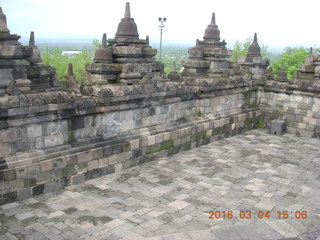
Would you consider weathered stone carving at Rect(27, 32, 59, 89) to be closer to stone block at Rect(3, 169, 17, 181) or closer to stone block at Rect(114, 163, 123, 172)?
stone block at Rect(3, 169, 17, 181)

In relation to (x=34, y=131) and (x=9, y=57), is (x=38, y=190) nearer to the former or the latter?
(x=34, y=131)

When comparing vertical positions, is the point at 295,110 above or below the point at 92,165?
above

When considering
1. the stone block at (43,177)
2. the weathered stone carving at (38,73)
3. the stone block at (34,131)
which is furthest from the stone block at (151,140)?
the stone block at (34,131)

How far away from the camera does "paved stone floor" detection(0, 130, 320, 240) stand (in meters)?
6.10

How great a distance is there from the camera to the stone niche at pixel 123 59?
9.27 meters

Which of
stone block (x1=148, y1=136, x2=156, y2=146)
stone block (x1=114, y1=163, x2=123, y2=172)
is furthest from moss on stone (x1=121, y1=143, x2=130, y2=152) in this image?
stone block (x1=148, y1=136, x2=156, y2=146)

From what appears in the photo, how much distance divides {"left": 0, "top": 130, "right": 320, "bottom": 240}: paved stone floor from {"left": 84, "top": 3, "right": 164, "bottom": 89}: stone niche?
99.9 inches

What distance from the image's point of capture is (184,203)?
7312 millimetres

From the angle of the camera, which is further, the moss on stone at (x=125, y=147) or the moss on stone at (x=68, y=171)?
the moss on stone at (x=125, y=147)

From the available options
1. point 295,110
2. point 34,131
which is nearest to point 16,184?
point 34,131

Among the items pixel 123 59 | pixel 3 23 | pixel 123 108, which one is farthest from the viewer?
pixel 123 59

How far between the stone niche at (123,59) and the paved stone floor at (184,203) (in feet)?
8.32

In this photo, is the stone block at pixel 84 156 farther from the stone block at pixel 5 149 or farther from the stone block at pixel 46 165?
the stone block at pixel 5 149
